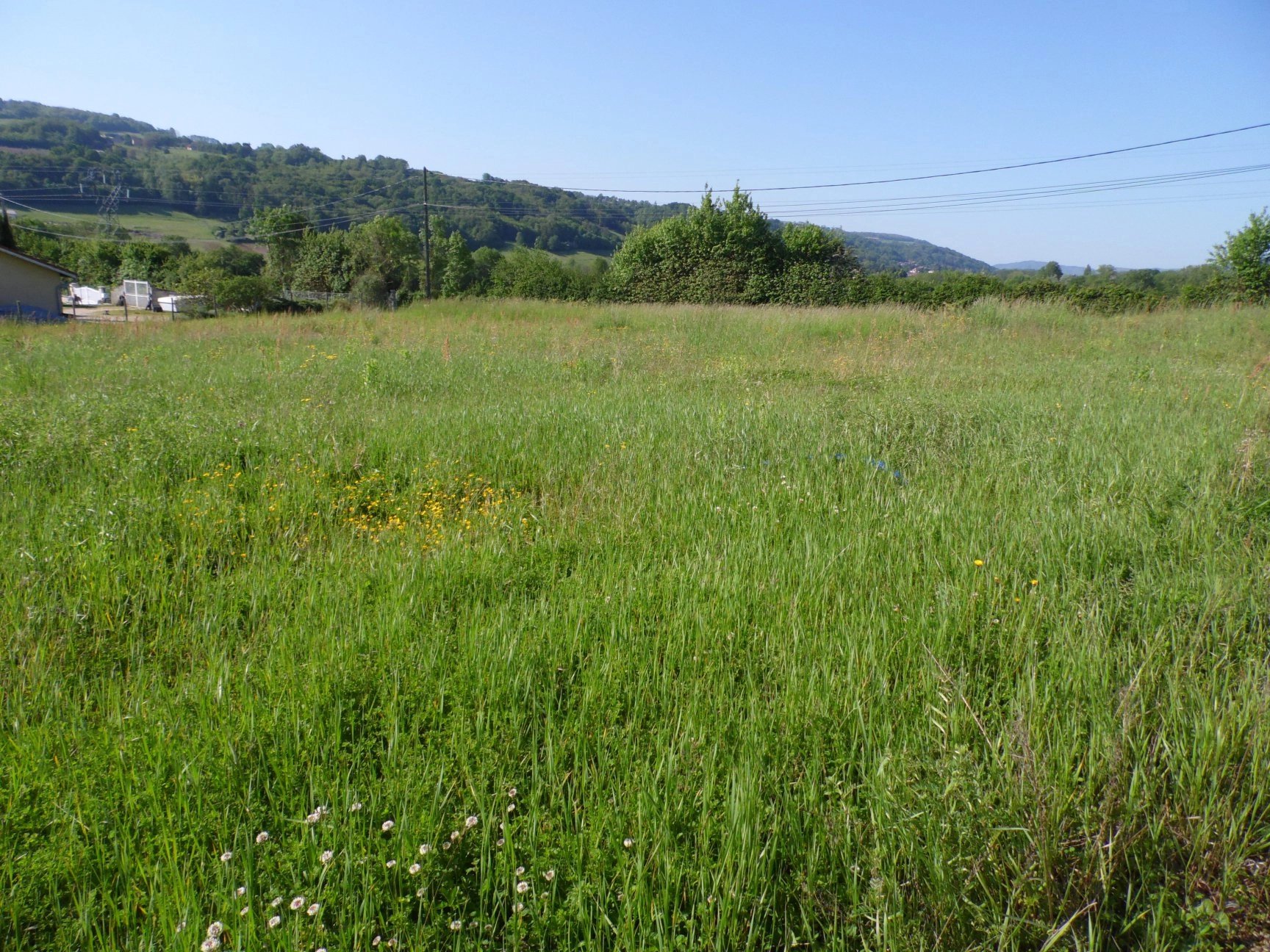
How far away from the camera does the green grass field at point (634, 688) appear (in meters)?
1.73

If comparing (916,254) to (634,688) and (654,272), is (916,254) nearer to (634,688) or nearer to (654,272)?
(654,272)

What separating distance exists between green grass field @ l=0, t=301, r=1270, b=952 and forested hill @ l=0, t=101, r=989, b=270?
251 ft

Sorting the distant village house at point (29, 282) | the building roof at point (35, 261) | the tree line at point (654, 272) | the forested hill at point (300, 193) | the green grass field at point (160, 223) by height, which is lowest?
the distant village house at point (29, 282)

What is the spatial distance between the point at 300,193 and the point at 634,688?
376ft

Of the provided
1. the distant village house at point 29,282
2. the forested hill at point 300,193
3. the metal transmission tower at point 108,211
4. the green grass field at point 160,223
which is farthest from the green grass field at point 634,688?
the metal transmission tower at point 108,211

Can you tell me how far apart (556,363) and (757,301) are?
19804 millimetres

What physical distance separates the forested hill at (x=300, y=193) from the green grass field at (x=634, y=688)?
3017 inches

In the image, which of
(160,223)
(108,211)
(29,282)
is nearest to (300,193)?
(160,223)

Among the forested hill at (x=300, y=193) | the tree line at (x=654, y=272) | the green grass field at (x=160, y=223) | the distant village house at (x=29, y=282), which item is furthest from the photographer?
the forested hill at (x=300, y=193)

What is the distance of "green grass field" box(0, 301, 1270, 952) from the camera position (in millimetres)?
1730

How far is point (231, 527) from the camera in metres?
4.32

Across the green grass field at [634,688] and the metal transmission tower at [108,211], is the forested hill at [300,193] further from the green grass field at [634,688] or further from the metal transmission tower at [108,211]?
the green grass field at [634,688]

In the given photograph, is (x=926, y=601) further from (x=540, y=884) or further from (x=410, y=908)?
(x=410, y=908)

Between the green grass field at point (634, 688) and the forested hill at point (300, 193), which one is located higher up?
the forested hill at point (300, 193)
